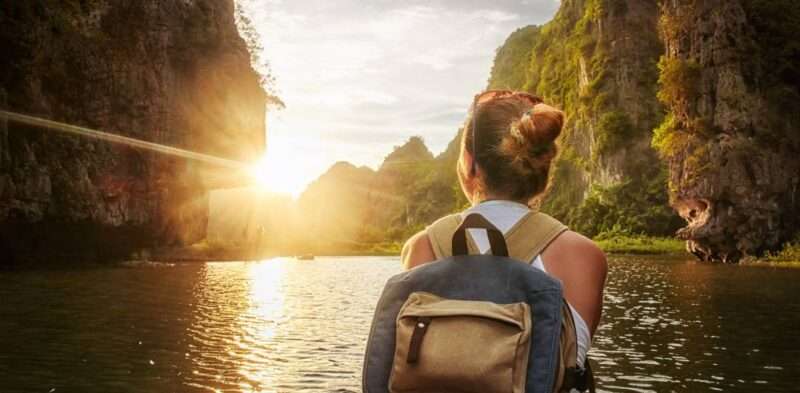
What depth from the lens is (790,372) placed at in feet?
36.7

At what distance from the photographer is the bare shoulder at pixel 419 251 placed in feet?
8.50

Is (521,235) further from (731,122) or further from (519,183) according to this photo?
(731,122)

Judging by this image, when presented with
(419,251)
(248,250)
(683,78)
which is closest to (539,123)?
(419,251)

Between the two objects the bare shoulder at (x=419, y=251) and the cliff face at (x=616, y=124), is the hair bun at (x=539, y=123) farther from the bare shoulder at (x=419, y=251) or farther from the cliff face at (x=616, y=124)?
the cliff face at (x=616, y=124)

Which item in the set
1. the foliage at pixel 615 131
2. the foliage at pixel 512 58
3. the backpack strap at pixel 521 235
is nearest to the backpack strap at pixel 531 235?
the backpack strap at pixel 521 235

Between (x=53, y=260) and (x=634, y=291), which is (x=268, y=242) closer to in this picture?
(x=53, y=260)

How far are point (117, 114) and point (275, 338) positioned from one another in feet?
95.6

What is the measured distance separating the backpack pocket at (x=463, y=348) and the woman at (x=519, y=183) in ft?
0.87

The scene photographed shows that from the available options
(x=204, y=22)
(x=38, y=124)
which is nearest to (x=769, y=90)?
(x=204, y=22)

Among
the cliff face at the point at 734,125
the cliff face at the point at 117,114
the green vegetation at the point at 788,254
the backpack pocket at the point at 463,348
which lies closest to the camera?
the backpack pocket at the point at 463,348

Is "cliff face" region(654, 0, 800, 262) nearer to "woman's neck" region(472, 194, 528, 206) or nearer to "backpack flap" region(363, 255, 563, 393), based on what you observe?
"woman's neck" region(472, 194, 528, 206)

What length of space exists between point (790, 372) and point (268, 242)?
2876 inches

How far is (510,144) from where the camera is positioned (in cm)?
268

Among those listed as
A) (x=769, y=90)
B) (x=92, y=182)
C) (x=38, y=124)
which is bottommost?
(x=92, y=182)
